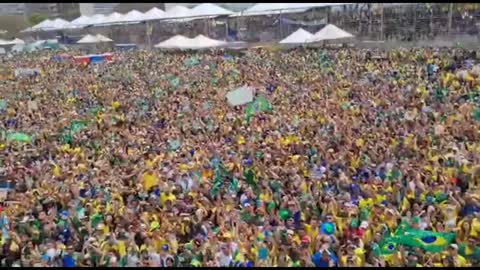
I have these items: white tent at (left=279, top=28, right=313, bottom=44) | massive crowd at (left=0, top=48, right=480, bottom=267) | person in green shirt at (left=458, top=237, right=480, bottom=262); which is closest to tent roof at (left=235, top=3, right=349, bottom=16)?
white tent at (left=279, top=28, right=313, bottom=44)

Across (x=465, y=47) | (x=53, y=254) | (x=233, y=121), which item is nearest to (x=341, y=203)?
(x=53, y=254)

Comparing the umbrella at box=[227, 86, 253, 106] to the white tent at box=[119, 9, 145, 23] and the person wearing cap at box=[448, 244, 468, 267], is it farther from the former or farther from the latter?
the white tent at box=[119, 9, 145, 23]

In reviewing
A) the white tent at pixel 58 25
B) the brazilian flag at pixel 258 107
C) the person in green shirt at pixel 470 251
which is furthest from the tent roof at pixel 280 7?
the person in green shirt at pixel 470 251

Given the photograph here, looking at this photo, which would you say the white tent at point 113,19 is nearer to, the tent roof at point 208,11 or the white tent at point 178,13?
the white tent at point 178,13

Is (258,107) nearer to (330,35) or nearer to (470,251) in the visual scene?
(330,35)

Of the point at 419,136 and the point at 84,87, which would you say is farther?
the point at 84,87

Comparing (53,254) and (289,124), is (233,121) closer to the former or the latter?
(289,124)

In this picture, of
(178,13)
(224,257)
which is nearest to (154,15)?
(178,13)

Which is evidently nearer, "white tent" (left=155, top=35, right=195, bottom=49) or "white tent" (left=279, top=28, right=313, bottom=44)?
"white tent" (left=279, top=28, right=313, bottom=44)
